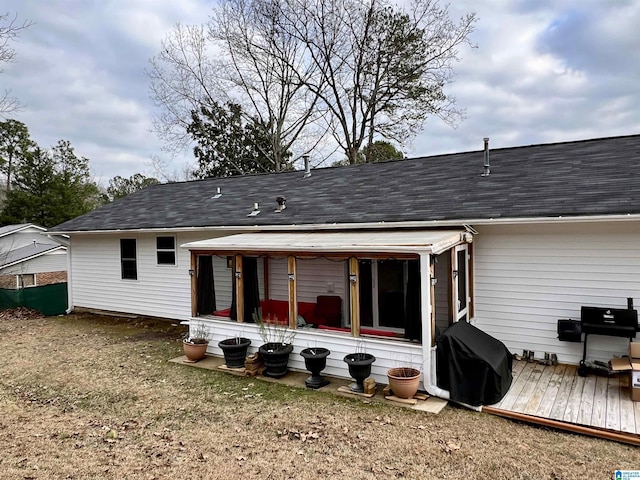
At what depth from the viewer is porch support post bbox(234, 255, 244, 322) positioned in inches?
315

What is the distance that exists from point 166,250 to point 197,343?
4445 mm

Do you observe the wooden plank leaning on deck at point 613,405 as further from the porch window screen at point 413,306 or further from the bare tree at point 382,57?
the bare tree at point 382,57

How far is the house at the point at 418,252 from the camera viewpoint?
257 inches

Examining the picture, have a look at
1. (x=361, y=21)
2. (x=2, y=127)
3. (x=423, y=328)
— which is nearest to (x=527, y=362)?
(x=423, y=328)

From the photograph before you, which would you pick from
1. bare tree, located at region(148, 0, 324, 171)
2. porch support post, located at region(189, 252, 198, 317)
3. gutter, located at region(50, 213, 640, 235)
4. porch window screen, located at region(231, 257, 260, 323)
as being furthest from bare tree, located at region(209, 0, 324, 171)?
porch window screen, located at region(231, 257, 260, 323)

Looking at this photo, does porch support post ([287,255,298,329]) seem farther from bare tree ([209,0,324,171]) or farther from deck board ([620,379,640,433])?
bare tree ([209,0,324,171])

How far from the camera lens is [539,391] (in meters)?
5.89

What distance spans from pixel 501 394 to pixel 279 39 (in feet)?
71.5

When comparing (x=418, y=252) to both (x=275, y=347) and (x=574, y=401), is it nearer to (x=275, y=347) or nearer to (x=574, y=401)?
(x=574, y=401)

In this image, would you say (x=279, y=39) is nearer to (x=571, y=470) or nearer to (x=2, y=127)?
(x=2, y=127)

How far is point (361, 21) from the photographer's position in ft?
71.3

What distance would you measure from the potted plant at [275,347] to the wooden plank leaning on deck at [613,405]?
4549 millimetres

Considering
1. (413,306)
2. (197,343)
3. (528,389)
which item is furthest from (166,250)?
(528,389)

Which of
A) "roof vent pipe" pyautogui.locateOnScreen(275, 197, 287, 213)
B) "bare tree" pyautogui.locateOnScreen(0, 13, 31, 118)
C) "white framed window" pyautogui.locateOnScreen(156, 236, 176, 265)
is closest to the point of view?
"bare tree" pyautogui.locateOnScreen(0, 13, 31, 118)
